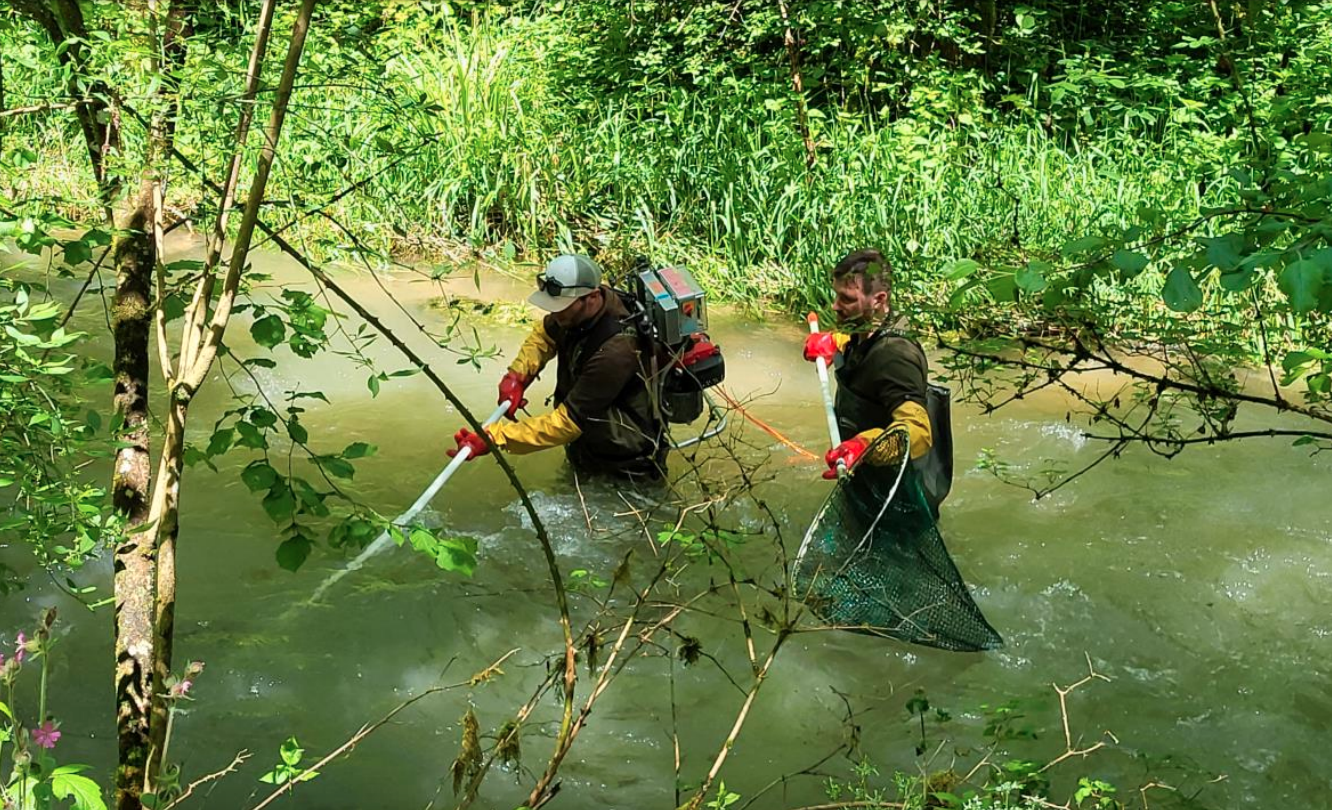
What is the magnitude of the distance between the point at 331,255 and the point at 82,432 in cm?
72

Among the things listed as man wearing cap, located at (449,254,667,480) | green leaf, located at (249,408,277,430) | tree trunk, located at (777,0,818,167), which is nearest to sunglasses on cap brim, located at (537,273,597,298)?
man wearing cap, located at (449,254,667,480)

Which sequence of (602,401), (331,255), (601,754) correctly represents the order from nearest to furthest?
1. (331,255)
2. (601,754)
3. (602,401)

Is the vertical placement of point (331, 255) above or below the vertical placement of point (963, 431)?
above

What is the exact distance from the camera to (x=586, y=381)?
17.2 ft

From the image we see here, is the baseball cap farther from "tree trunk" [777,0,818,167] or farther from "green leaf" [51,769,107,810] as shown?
"tree trunk" [777,0,818,167]

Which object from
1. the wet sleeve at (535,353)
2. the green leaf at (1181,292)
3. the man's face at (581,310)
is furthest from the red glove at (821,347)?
the green leaf at (1181,292)

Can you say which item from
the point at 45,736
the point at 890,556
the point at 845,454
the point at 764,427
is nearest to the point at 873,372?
the point at 845,454

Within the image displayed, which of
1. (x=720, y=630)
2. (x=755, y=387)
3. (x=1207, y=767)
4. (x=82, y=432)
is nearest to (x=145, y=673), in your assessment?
(x=82, y=432)

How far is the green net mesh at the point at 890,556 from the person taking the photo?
4469 millimetres

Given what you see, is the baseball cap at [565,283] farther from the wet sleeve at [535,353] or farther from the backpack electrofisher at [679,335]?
the wet sleeve at [535,353]

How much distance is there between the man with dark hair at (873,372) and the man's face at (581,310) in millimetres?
925

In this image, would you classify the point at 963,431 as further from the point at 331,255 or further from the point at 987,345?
the point at 331,255

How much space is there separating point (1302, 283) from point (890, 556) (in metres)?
2.70

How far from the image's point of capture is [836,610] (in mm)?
4566
